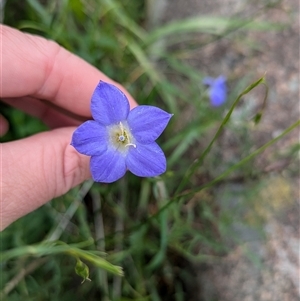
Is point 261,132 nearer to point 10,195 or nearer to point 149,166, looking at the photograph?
point 149,166

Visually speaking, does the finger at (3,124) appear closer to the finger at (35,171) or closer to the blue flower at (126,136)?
the finger at (35,171)

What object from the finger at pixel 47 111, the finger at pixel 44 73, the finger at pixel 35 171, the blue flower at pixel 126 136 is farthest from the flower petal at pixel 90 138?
the finger at pixel 47 111

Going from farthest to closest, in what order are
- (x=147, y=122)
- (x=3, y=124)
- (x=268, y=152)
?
1. (x=268, y=152)
2. (x=3, y=124)
3. (x=147, y=122)

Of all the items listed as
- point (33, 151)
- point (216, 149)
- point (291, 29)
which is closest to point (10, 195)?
point (33, 151)

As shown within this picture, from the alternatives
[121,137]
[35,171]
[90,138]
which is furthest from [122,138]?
[35,171]

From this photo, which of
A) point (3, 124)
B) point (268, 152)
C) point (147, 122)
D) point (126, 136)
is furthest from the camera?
point (268, 152)

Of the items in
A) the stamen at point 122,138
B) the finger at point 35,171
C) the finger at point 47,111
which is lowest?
the finger at point 35,171

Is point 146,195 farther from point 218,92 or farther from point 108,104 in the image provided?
point 108,104
